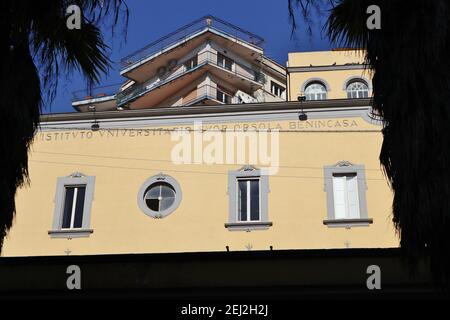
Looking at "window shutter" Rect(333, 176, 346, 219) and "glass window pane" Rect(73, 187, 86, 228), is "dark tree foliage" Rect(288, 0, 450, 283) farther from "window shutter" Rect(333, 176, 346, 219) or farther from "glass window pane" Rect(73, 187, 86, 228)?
"glass window pane" Rect(73, 187, 86, 228)

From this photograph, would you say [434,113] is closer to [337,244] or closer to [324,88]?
[337,244]

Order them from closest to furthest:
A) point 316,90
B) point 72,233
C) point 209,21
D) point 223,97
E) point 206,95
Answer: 1. point 72,233
2. point 316,90
3. point 206,95
4. point 209,21
5. point 223,97

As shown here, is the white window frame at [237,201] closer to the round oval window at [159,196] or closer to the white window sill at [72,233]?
the round oval window at [159,196]

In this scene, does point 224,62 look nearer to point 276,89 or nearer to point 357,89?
point 276,89

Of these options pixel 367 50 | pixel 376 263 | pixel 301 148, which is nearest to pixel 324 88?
pixel 301 148

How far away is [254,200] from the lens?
16.6 meters

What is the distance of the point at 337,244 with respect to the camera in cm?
1583

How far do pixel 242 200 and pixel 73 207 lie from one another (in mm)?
4486

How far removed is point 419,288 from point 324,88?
83.5ft

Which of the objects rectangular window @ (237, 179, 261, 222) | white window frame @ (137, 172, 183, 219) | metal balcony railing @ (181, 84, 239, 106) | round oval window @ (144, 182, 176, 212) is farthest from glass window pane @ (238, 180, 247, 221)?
metal balcony railing @ (181, 84, 239, 106)

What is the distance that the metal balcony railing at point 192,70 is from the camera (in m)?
36.4

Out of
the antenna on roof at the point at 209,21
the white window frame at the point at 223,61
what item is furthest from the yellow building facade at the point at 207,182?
the white window frame at the point at 223,61

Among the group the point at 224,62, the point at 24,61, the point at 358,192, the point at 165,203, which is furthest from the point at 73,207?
the point at 224,62

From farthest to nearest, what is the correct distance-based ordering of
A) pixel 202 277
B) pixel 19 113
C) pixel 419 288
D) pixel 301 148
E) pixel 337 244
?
1. pixel 301 148
2. pixel 337 244
3. pixel 202 277
4. pixel 419 288
5. pixel 19 113
